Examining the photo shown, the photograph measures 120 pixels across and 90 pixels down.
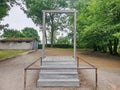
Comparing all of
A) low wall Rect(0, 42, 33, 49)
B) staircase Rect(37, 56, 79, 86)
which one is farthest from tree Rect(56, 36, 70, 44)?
staircase Rect(37, 56, 79, 86)

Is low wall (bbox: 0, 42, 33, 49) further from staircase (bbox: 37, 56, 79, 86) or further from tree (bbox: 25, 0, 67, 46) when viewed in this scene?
staircase (bbox: 37, 56, 79, 86)

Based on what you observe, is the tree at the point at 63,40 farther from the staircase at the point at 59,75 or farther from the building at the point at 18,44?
the staircase at the point at 59,75

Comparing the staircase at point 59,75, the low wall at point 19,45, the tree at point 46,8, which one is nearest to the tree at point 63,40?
the tree at point 46,8

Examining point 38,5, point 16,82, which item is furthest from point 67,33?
point 16,82

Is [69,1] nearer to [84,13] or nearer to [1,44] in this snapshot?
[1,44]

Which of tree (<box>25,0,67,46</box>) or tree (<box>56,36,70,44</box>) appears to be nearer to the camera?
tree (<box>25,0,67,46</box>)

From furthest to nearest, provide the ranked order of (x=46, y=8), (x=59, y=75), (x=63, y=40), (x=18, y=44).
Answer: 1. (x=63, y=40)
2. (x=46, y=8)
3. (x=18, y=44)
4. (x=59, y=75)

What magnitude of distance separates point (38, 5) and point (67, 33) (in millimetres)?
10306

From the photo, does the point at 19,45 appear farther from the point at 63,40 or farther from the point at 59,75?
the point at 59,75

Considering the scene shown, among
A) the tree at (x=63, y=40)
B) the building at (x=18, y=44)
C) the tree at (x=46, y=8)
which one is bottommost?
the building at (x=18, y=44)

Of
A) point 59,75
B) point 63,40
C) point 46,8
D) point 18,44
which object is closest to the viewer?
point 59,75

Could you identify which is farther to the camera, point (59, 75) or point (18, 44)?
point (18, 44)

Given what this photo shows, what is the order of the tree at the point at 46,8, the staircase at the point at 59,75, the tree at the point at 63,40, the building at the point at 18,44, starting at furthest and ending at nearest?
the tree at the point at 63,40, the tree at the point at 46,8, the building at the point at 18,44, the staircase at the point at 59,75

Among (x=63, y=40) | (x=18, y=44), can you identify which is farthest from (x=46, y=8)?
(x=63, y=40)
